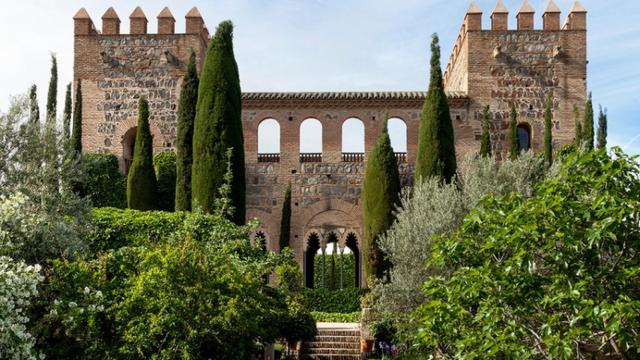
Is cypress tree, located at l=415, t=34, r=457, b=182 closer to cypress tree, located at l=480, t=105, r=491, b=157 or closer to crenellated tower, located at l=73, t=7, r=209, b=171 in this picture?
cypress tree, located at l=480, t=105, r=491, b=157

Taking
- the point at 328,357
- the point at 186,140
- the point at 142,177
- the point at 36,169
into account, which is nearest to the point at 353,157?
the point at 186,140

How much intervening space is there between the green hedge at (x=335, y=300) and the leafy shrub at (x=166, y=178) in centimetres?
530

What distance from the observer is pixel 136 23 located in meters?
27.5

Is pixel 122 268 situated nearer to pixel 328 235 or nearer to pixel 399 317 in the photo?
pixel 399 317

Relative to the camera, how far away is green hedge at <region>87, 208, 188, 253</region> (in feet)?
54.5

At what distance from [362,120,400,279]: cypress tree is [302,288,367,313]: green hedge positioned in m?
2.23

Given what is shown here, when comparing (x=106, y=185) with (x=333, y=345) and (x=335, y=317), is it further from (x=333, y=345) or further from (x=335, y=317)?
(x=333, y=345)

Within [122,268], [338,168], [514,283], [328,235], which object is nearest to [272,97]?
[338,168]

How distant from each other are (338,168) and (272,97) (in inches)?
131

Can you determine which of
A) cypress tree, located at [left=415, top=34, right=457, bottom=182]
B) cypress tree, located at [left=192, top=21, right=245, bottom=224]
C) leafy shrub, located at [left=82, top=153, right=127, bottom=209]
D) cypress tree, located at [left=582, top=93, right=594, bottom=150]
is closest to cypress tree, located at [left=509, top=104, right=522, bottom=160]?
cypress tree, located at [left=582, top=93, right=594, bottom=150]

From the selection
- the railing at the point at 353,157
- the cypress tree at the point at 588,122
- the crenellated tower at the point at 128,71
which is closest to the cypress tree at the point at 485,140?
the cypress tree at the point at 588,122

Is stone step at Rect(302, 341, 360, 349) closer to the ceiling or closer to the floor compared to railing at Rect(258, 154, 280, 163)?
closer to the floor

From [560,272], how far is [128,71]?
74.1 ft

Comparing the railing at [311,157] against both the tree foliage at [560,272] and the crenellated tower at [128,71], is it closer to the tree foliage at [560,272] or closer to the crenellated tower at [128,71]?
the crenellated tower at [128,71]
